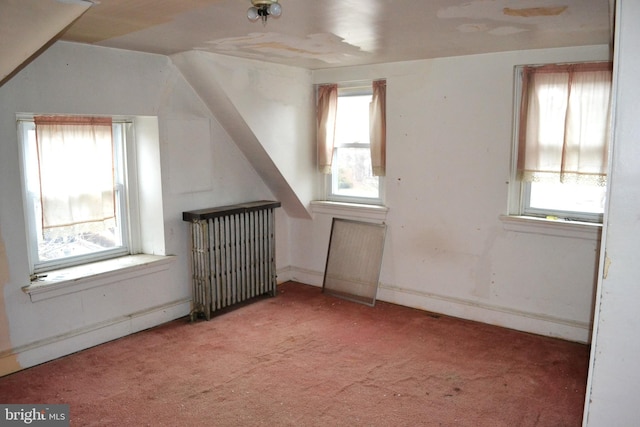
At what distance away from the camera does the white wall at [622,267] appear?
1.31 meters

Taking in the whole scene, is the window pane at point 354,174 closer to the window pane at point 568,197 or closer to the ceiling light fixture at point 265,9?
the window pane at point 568,197

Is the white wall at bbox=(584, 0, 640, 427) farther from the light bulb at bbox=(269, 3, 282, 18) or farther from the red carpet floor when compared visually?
the red carpet floor

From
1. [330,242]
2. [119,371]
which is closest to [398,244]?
[330,242]

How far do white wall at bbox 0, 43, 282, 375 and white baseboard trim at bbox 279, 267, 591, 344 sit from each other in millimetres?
1827

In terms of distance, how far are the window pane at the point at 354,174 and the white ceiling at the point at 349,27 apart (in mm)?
1196

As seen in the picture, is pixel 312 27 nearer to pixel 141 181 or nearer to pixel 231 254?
pixel 141 181

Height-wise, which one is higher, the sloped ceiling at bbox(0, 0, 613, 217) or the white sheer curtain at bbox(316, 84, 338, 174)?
the sloped ceiling at bbox(0, 0, 613, 217)

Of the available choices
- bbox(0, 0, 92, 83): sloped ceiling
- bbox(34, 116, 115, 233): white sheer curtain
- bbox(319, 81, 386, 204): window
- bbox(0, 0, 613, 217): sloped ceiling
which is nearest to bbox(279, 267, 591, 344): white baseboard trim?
bbox(319, 81, 386, 204): window

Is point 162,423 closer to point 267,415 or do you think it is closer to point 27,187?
point 267,415

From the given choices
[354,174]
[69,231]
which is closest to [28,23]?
[69,231]

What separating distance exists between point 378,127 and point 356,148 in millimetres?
416

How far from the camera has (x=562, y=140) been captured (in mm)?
3934

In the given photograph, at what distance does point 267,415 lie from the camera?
2.97m

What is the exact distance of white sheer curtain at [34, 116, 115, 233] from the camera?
378 cm
